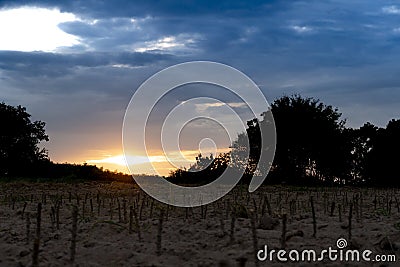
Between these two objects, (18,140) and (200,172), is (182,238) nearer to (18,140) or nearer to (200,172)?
(200,172)

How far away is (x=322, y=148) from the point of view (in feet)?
134

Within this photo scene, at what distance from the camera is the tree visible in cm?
4009

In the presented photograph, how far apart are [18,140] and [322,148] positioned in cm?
2251

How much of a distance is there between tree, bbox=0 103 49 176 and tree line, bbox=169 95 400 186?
13644mm

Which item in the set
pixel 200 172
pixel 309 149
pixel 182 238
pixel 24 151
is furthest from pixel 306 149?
pixel 182 238

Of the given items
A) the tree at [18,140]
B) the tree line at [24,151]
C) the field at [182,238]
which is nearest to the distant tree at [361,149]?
the tree line at [24,151]

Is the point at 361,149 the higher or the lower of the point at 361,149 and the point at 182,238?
the higher

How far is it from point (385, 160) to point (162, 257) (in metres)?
35.1

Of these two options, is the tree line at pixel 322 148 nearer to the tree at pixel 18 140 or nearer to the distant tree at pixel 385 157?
the distant tree at pixel 385 157

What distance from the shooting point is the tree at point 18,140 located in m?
40.1

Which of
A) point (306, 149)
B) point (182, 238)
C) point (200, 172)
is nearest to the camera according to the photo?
point (182, 238)

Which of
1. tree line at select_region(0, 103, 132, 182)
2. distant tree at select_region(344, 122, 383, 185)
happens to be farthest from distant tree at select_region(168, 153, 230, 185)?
distant tree at select_region(344, 122, 383, 185)

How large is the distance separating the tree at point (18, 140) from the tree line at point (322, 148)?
13.6 metres

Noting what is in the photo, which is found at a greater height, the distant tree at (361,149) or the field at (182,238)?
the distant tree at (361,149)
